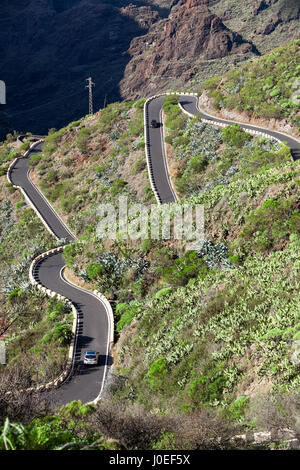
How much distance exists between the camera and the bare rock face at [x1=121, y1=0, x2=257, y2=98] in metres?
146

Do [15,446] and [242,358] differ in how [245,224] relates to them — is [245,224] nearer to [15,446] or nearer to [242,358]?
[242,358]

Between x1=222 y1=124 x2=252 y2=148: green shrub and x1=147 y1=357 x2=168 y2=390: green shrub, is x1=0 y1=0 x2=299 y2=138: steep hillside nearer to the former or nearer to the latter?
x1=222 y1=124 x2=252 y2=148: green shrub

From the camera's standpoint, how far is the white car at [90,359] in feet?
74.4

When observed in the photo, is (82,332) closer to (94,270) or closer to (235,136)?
(94,270)

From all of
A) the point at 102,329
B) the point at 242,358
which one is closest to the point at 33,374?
the point at 102,329

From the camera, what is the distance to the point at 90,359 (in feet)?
74.4

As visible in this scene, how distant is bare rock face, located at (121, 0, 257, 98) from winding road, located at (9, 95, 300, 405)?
3530 inches

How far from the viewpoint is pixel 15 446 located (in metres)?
9.14

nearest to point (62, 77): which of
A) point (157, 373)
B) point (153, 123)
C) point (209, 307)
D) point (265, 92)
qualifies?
point (153, 123)

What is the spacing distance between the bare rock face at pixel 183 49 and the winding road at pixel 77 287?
89652 mm

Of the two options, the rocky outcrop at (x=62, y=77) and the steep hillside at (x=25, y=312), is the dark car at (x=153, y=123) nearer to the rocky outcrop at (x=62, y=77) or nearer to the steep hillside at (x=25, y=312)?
the steep hillside at (x=25, y=312)

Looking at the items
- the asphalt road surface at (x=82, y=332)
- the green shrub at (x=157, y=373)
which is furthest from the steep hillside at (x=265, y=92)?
the green shrub at (x=157, y=373)

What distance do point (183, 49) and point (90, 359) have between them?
507 ft
